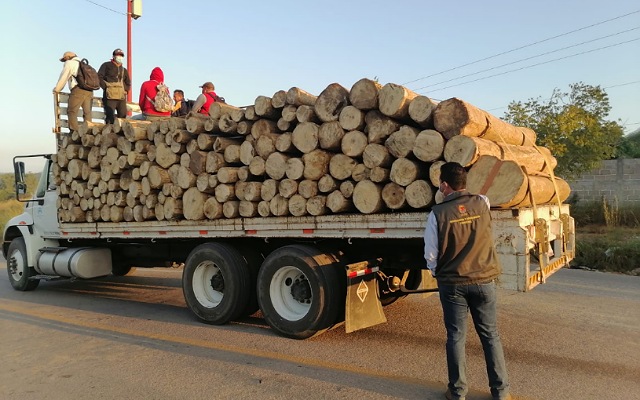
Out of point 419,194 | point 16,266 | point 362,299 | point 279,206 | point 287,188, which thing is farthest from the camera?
point 16,266

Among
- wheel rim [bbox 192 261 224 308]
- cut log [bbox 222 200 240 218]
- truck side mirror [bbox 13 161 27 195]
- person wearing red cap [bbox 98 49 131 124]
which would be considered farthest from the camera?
person wearing red cap [bbox 98 49 131 124]

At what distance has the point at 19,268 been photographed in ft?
31.0

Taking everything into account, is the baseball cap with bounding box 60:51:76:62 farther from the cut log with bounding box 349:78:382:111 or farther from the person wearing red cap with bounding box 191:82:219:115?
the cut log with bounding box 349:78:382:111

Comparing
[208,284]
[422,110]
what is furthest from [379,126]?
[208,284]

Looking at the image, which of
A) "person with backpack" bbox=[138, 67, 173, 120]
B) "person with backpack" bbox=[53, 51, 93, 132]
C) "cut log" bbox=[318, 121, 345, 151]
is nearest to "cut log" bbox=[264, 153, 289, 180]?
"cut log" bbox=[318, 121, 345, 151]

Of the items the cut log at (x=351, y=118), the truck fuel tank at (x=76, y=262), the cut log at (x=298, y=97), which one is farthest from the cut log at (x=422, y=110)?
the truck fuel tank at (x=76, y=262)

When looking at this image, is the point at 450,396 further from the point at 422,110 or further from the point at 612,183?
the point at 612,183

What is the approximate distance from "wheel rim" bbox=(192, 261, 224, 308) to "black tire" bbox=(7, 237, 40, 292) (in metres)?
4.41

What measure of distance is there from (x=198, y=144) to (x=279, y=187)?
57.9 inches

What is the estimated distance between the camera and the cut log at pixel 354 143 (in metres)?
5.33

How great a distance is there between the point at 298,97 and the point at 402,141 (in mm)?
1463

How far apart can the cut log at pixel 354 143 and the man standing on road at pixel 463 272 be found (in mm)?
1513

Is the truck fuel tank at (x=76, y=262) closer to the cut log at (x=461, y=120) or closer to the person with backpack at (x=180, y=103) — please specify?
the person with backpack at (x=180, y=103)

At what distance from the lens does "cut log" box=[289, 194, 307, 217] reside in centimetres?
577
